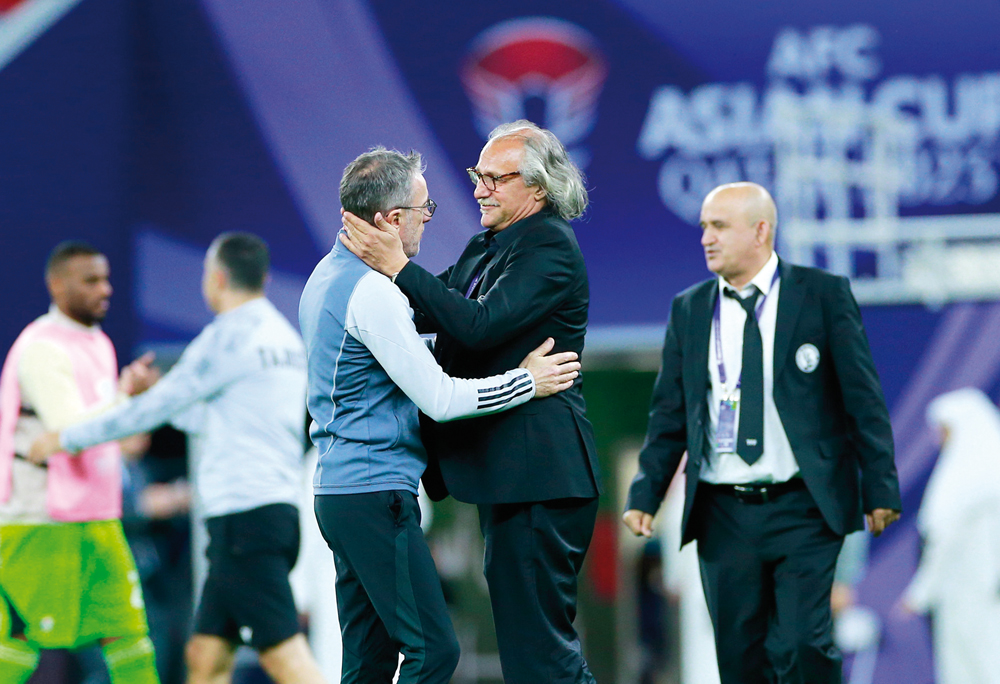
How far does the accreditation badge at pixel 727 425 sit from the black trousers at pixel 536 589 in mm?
737

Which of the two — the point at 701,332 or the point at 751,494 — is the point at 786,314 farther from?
the point at 751,494

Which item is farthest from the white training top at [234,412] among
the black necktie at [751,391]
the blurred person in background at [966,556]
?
the blurred person in background at [966,556]

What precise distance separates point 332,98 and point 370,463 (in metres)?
5.33

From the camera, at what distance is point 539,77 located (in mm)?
7664

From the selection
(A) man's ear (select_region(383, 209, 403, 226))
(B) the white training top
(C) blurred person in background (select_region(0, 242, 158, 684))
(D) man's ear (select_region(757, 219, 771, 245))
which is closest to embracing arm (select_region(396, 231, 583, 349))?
(A) man's ear (select_region(383, 209, 403, 226))

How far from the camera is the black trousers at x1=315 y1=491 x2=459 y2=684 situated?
9.37ft

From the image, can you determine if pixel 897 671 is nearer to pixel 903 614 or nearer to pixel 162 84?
pixel 903 614

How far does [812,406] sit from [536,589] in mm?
1199

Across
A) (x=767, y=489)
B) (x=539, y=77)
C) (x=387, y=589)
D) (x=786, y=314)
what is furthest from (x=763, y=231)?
(x=539, y=77)

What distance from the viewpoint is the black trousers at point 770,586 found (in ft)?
11.6

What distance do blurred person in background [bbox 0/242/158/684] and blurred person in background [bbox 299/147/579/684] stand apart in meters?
1.57

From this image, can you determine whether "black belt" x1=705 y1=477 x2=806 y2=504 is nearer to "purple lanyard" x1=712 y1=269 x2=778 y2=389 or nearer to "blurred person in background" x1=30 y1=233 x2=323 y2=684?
"purple lanyard" x1=712 y1=269 x2=778 y2=389

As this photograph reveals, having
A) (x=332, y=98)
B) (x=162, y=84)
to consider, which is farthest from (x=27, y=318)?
(x=332, y=98)

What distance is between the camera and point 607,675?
9562 mm
